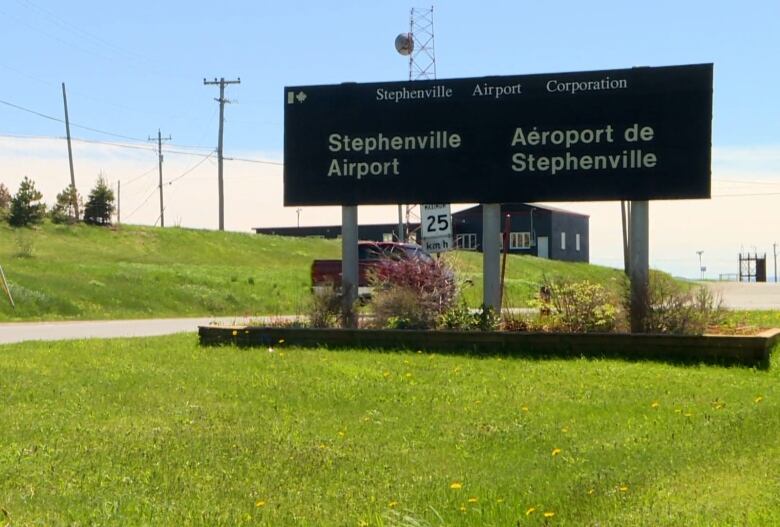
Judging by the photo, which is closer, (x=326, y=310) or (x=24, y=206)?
(x=326, y=310)

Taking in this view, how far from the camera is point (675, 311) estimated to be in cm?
1330

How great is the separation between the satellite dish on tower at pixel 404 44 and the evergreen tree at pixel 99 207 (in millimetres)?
21661

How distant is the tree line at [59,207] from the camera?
166ft

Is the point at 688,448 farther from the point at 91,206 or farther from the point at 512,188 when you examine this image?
the point at 91,206

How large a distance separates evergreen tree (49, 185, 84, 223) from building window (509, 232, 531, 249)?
121 ft

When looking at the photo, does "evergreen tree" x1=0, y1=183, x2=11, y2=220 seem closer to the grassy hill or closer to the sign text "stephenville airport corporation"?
the grassy hill

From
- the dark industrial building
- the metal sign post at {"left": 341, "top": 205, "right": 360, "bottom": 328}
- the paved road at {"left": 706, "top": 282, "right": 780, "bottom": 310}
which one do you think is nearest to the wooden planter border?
the metal sign post at {"left": 341, "top": 205, "right": 360, "bottom": 328}

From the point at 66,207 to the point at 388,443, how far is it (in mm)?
50362

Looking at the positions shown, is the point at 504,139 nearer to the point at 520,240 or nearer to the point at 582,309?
the point at 582,309

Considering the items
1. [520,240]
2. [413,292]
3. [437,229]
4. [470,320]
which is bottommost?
[470,320]

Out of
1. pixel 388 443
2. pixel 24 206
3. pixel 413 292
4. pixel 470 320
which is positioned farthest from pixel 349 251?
pixel 24 206

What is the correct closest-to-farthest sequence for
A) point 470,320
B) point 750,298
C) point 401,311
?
point 470,320, point 401,311, point 750,298

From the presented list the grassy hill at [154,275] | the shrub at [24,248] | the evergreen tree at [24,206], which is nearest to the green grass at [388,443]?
the grassy hill at [154,275]

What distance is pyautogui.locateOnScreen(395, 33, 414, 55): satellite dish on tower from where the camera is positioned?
40688mm
